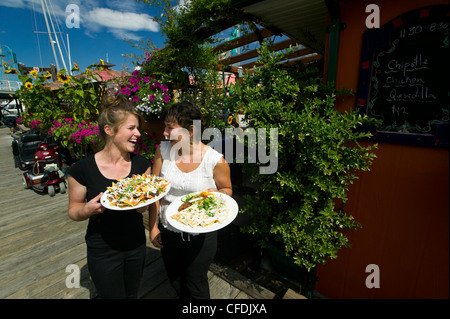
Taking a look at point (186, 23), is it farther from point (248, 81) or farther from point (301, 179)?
point (301, 179)

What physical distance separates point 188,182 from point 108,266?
2.88ft

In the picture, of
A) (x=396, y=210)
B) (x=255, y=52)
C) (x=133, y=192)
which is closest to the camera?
(x=133, y=192)

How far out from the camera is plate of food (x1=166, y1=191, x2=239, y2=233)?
1.52 m

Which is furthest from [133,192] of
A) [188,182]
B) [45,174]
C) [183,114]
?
[45,174]

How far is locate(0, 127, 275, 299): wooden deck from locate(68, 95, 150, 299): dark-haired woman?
0.88 metres

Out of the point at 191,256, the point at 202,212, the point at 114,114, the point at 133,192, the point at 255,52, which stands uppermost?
the point at 255,52

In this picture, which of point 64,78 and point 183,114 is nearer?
point 183,114

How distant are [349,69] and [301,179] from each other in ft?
3.84

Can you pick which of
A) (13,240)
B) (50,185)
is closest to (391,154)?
(13,240)

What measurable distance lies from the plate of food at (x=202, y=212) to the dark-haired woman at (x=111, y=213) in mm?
394

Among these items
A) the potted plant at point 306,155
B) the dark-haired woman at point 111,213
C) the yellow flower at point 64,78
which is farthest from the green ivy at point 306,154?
the yellow flower at point 64,78

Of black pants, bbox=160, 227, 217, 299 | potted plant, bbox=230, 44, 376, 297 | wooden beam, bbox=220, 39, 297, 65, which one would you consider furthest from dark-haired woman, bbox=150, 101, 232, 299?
wooden beam, bbox=220, 39, 297, 65

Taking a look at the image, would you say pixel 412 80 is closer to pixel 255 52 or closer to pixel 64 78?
pixel 255 52

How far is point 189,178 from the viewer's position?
1.78 metres
